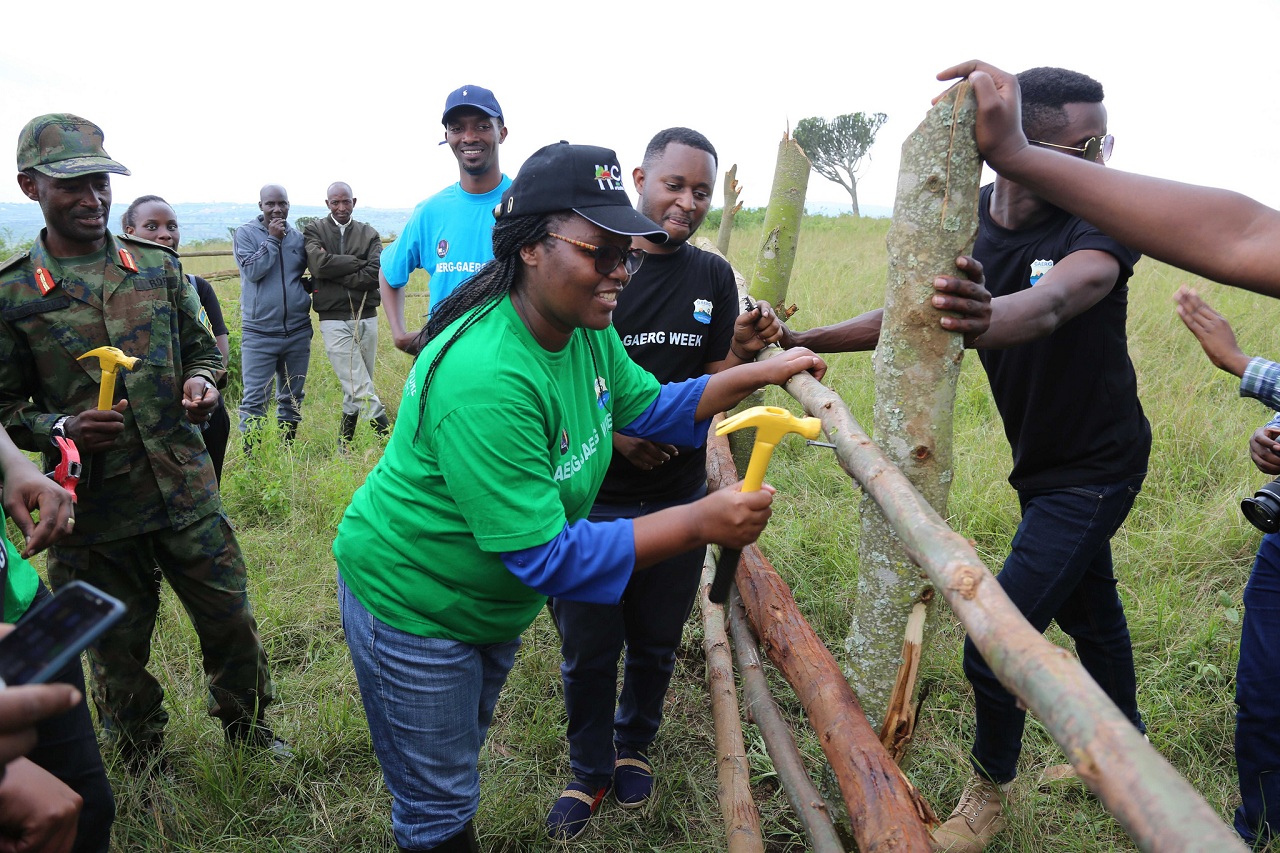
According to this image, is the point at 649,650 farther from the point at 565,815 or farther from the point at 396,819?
the point at 396,819

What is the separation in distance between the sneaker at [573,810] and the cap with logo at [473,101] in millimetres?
3321

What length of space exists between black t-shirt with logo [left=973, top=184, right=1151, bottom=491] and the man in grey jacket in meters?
5.86

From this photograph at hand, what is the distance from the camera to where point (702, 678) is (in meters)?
3.77

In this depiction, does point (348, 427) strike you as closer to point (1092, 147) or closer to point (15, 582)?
point (15, 582)

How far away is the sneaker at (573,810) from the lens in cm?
278

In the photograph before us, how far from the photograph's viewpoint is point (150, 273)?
2982mm

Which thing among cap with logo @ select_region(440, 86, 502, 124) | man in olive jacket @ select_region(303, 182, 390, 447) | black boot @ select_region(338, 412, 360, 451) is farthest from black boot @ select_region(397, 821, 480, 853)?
man in olive jacket @ select_region(303, 182, 390, 447)

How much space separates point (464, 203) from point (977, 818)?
3.65 m

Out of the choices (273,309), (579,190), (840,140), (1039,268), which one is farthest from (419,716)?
(840,140)

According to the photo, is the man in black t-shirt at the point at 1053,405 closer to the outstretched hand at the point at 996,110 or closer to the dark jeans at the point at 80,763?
the outstretched hand at the point at 996,110

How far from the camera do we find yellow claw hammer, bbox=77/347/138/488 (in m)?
2.73

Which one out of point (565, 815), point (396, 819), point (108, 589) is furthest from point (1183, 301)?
point (108, 589)

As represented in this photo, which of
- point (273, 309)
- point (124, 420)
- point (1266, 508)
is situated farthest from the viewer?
point (273, 309)

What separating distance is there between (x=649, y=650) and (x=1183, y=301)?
7.64 feet
